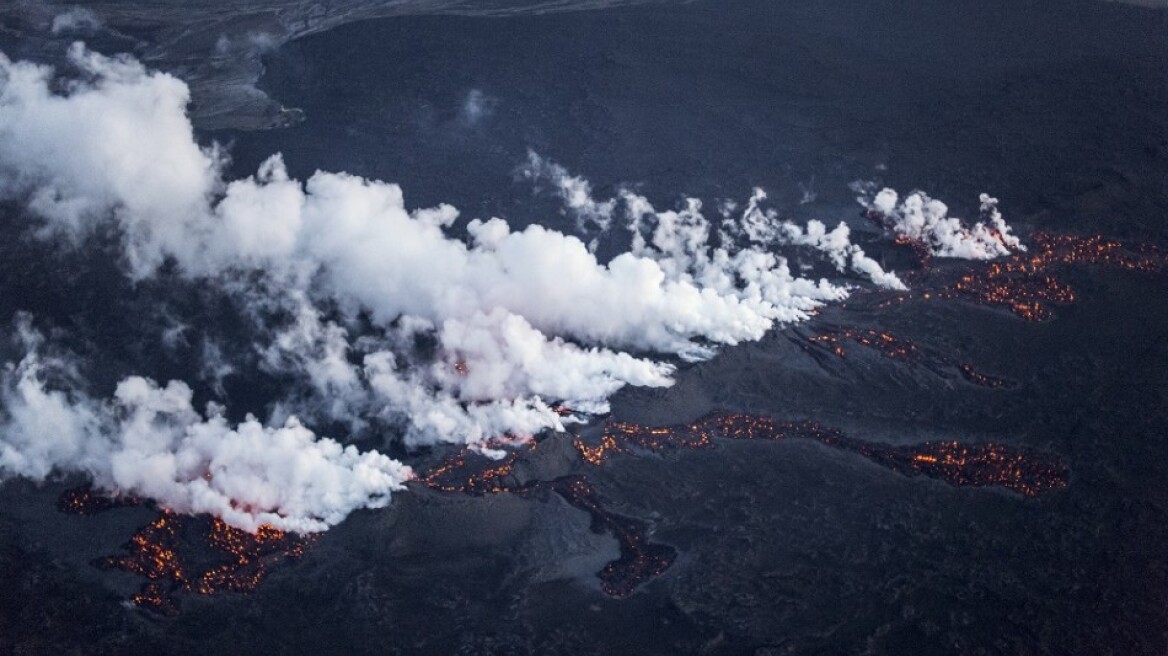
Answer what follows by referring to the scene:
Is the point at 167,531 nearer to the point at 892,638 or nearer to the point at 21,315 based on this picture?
the point at 21,315

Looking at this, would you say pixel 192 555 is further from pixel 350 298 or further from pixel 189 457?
pixel 350 298

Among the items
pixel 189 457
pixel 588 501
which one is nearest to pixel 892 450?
pixel 588 501

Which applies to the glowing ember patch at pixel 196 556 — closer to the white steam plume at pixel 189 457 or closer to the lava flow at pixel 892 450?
the white steam plume at pixel 189 457

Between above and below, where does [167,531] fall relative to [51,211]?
below

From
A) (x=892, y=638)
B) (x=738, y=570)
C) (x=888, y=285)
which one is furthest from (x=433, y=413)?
(x=888, y=285)

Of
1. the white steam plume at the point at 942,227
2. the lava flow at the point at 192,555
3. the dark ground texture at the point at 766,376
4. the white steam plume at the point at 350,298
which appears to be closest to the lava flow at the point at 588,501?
the dark ground texture at the point at 766,376

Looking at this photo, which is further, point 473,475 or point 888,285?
point 888,285
